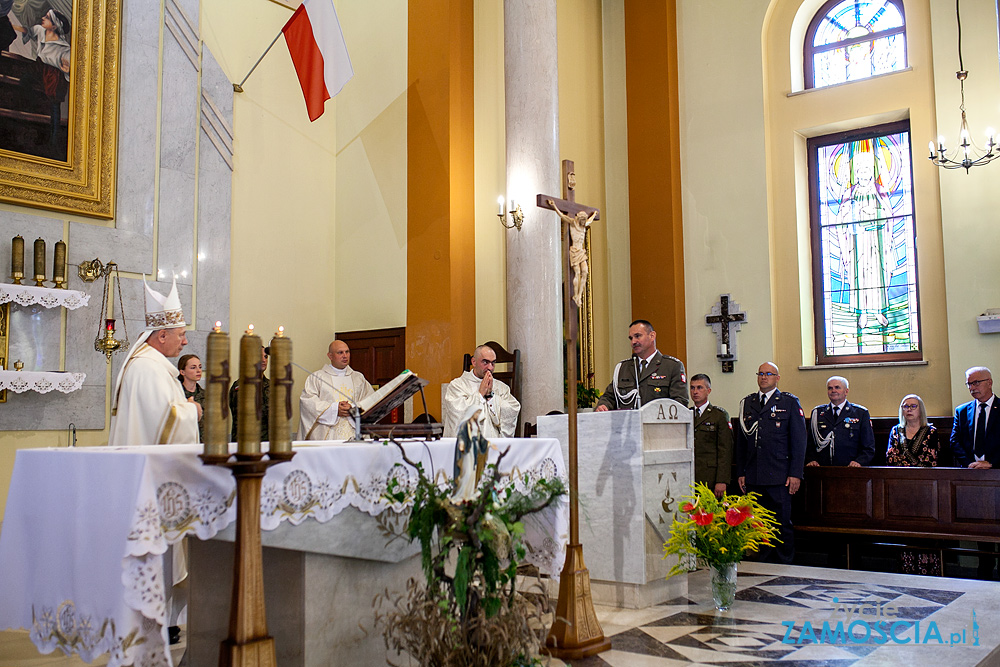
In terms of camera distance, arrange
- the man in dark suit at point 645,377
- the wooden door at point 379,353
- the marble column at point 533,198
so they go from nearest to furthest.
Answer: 1. the man in dark suit at point 645,377
2. the marble column at point 533,198
3. the wooden door at point 379,353

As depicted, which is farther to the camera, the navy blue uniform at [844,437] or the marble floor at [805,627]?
the navy blue uniform at [844,437]

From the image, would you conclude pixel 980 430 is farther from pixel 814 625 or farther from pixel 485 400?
pixel 485 400

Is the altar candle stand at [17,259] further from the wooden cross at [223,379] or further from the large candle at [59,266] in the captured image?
the wooden cross at [223,379]

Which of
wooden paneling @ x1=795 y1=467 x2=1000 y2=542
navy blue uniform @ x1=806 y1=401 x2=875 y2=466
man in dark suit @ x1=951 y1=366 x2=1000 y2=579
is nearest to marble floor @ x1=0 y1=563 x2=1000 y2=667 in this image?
wooden paneling @ x1=795 y1=467 x2=1000 y2=542

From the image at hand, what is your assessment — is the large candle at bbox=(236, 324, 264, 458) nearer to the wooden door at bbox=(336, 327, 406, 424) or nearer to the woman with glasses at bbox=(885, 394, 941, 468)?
the woman with glasses at bbox=(885, 394, 941, 468)

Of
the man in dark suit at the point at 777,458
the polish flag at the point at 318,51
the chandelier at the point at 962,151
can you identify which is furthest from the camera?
the polish flag at the point at 318,51

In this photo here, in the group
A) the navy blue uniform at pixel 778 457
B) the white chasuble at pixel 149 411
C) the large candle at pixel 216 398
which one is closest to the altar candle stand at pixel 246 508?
the large candle at pixel 216 398

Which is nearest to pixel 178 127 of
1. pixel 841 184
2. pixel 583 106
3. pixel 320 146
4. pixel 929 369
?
pixel 320 146

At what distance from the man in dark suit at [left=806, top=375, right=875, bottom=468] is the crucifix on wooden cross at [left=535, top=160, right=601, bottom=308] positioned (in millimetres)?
4158

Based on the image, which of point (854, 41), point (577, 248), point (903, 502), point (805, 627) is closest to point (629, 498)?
point (805, 627)

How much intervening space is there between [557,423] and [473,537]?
235 cm

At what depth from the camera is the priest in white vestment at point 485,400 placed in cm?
677

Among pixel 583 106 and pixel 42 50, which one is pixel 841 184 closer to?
pixel 583 106

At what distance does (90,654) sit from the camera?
2.79m
